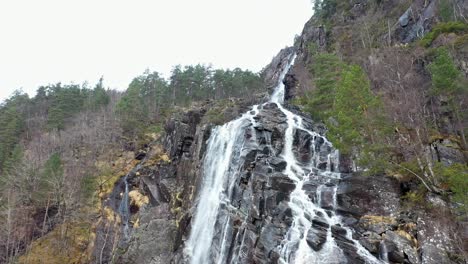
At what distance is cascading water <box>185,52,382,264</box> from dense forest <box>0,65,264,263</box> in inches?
646

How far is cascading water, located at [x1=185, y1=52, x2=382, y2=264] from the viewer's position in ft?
61.7

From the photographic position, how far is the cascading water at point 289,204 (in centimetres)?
1881

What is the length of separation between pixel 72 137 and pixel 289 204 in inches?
1726

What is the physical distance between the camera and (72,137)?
2092 inches

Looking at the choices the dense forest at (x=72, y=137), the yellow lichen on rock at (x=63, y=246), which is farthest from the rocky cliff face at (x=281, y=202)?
the dense forest at (x=72, y=137)

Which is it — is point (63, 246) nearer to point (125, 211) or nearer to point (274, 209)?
point (125, 211)

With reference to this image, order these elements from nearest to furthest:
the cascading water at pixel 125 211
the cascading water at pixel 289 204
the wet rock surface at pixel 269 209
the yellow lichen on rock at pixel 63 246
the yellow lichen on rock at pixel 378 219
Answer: the wet rock surface at pixel 269 209, the yellow lichen on rock at pixel 378 219, the cascading water at pixel 289 204, the yellow lichen on rock at pixel 63 246, the cascading water at pixel 125 211

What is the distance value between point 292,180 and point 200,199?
10.2m

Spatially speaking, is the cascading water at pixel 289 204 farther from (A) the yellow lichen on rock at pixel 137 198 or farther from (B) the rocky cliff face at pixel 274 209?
(A) the yellow lichen on rock at pixel 137 198

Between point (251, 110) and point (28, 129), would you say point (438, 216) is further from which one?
point (28, 129)

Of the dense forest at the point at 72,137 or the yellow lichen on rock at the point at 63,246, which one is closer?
the yellow lichen on rock at the point at 63,246

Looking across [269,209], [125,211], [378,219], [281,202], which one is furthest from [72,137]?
[378,219]

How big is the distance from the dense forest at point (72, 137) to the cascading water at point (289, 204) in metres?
16.4

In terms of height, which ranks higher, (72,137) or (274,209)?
(72,137)
